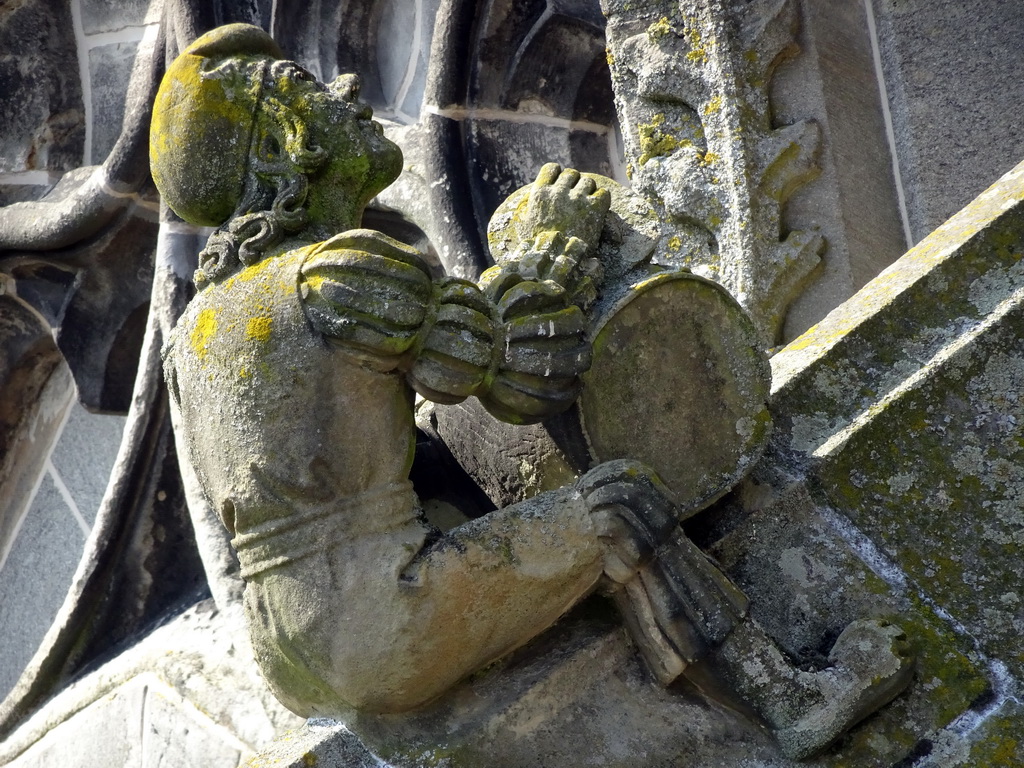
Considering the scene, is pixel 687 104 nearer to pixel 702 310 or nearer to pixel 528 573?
pixel 702 310

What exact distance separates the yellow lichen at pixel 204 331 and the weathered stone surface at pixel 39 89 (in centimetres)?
211

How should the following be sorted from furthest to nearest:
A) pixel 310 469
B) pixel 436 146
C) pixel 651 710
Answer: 1. pixel 436 146
2. pixel 651 710
3. pixel 310 469

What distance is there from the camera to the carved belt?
1562 mm

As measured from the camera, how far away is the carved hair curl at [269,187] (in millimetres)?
1657

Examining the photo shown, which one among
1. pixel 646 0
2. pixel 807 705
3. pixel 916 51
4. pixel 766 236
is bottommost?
pixel 807 705

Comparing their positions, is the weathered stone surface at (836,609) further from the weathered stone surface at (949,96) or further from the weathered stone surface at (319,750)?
the weathered stone surface at (949,96)

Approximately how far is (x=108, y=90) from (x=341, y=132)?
2024 mm

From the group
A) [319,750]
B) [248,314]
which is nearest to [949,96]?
[248,314]

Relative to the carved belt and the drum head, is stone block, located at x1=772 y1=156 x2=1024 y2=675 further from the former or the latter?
the carved belt

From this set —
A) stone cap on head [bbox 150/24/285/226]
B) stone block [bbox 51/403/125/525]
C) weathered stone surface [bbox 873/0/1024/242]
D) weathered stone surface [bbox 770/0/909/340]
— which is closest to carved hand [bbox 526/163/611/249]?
stone cap on head [bbox 150/24/285/226]

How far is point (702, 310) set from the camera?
68.4 inches

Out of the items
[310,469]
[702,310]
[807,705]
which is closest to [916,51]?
[702,310]

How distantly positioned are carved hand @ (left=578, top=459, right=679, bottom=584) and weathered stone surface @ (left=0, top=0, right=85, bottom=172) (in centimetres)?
239

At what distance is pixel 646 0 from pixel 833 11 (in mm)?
347
